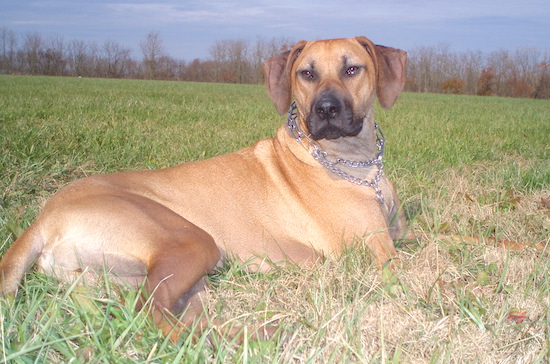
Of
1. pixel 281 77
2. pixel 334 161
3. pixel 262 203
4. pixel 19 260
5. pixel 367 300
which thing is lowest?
pixel 367 300

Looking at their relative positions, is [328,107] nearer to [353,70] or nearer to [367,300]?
[353,70]

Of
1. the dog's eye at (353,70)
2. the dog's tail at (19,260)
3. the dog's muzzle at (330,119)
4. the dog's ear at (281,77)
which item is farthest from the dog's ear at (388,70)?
the dog's tail at (19,260)

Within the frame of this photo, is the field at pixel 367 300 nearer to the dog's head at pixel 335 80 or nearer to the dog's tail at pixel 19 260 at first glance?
the dog's tail at pixel 19 260

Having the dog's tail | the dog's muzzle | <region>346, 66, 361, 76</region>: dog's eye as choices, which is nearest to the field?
the dog's tail

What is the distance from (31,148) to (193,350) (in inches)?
177

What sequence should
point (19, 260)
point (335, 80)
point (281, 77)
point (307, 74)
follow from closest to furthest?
point (19, 260)
point (335, 80)
point (307, 74)
point (281, 77)

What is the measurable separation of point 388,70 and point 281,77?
0.73 meters

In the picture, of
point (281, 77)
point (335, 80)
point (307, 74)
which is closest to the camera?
point (335, 80)

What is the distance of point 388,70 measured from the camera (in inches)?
134

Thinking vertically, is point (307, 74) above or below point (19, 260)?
above

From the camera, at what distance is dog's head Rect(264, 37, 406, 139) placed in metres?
3.17

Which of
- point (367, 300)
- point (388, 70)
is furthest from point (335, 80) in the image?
point (367, 300)

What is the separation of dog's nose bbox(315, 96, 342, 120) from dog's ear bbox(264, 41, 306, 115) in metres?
0.41

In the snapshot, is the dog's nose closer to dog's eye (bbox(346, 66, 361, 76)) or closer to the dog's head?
the dog's head
